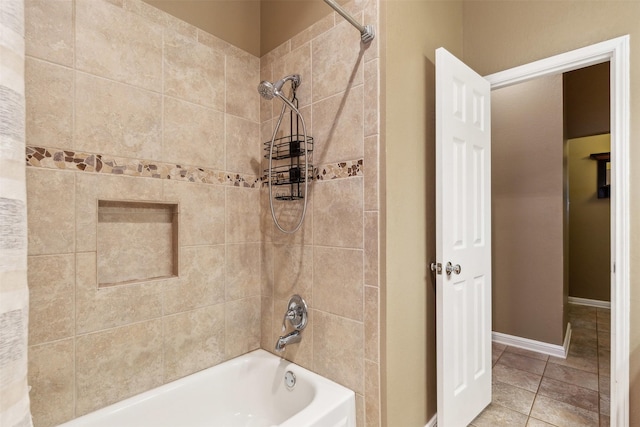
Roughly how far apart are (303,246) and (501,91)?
2.66 meters

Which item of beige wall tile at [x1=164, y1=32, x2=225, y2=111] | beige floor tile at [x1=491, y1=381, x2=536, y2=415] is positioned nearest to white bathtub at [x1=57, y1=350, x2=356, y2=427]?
beige floor tile at [x1=491, y1=381, x2=536, y2=415]

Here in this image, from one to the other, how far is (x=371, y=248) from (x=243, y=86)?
50.2 inches

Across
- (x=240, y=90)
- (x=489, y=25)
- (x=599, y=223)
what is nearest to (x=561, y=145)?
(x=489, y=25)

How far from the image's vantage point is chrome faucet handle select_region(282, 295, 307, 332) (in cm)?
176

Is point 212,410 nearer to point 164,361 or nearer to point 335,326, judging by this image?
point 164,361

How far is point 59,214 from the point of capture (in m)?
1.29

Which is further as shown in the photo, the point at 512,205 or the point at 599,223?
the point at 599,223

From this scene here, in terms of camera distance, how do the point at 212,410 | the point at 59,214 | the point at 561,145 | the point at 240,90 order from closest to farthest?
the point at 59,214
the point at 212,410
the point at 240,90
the point at 561,145

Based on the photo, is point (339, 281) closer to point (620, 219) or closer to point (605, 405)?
point (620, 219)

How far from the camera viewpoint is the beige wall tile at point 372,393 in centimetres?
146

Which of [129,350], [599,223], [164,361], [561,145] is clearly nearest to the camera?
[129,350]

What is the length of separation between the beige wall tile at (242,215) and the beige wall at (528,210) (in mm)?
2480

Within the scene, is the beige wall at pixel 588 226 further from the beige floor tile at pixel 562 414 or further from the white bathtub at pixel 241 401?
the white bathtub at pixel 241 401

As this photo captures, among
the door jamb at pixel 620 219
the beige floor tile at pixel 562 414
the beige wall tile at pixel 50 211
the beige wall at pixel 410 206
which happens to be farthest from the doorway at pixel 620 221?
the beige wall tile at pixel 50 211
